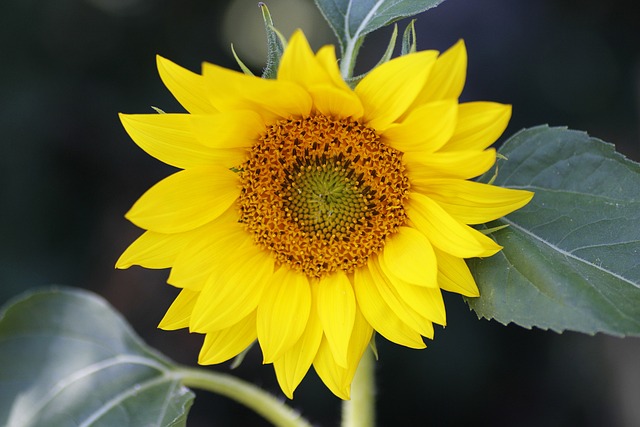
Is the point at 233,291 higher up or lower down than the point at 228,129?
lower down

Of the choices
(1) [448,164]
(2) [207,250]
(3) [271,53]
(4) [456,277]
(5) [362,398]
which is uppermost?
(3) [271,53]

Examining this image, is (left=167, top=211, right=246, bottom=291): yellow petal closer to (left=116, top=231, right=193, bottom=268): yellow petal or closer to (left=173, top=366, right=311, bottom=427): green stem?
(left=116, top=231, right=193, bottom=268): yellow petal

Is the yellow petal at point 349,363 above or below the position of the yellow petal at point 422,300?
below

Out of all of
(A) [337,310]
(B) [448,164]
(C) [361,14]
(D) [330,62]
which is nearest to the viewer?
(D) [330,62]

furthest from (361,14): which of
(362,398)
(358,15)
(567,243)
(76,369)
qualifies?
(76,369)

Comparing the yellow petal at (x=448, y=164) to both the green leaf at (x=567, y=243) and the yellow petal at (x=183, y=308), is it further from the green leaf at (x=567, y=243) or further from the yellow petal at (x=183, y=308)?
the yellow petal at (x=183, y=308)

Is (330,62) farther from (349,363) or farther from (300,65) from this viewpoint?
(349,363)

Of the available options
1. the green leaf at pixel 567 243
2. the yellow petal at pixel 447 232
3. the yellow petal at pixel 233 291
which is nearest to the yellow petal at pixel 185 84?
the yellow petal at pixel 233 291
